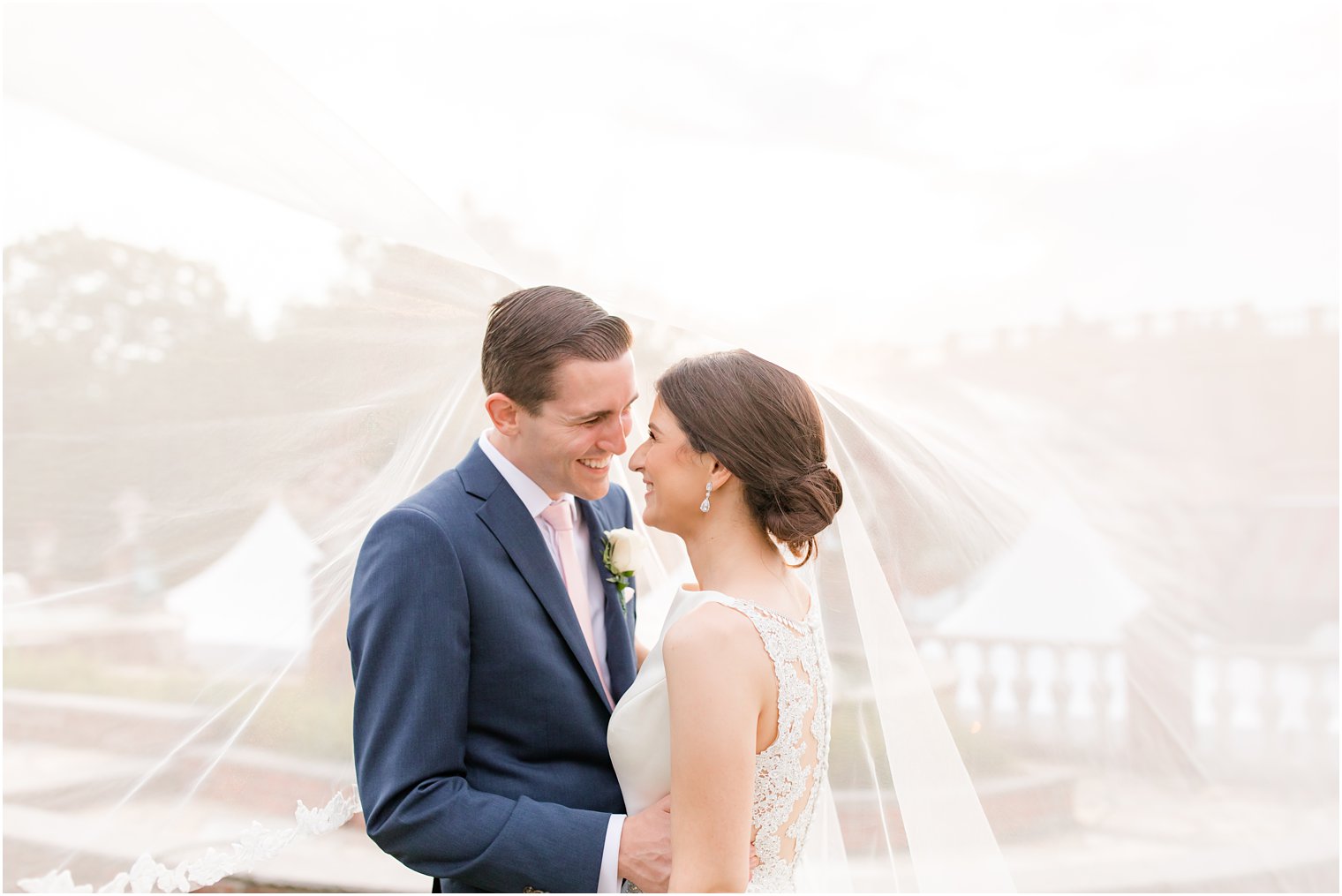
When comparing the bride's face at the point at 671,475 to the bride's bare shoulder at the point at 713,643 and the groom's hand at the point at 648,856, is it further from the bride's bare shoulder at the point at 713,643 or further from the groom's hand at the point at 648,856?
the groom's hand at the point at 648,856

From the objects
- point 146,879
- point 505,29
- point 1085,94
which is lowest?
point 146,879

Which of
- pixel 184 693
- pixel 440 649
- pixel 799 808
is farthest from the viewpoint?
pixel 184 693

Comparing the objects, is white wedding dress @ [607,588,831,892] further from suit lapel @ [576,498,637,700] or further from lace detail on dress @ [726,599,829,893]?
suit lapel @ [576,498,637,700]

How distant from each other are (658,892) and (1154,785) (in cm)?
126

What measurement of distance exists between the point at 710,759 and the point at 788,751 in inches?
11.4

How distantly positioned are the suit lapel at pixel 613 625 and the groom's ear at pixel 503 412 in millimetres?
370

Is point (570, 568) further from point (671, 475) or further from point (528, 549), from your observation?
point (671, 475)

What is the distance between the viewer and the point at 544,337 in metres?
2.79

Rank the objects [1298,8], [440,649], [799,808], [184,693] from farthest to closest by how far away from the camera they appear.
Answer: [184,693] → [799,808] → [440,649] → [1298,8]

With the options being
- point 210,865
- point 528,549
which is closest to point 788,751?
point 528,549

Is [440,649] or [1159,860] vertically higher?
[440,649]

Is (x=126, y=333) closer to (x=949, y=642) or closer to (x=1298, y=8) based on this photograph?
(x=949, y=642)

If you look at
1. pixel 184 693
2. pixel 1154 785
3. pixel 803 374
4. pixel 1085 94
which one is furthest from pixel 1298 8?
pixel 184 693

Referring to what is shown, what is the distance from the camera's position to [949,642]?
282 cm
